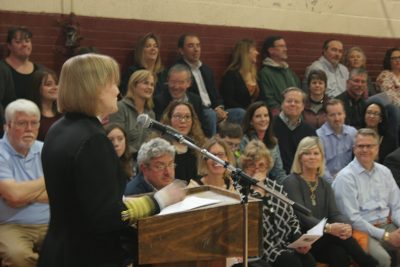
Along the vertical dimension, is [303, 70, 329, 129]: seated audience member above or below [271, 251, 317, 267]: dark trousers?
above

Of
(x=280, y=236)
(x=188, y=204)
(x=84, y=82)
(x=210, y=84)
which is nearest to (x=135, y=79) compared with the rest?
(x=210, y=84)

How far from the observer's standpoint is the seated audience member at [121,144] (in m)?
5.45

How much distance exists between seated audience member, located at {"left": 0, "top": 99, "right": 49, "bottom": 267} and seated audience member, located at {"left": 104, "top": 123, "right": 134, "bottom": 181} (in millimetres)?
746

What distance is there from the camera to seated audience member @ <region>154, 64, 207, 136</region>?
6.77 meters

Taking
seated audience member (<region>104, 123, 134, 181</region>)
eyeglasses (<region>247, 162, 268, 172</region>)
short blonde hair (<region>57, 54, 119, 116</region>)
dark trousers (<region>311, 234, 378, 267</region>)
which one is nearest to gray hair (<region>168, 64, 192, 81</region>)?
seated audience member (<region>104, 123, 134, 181</region>)

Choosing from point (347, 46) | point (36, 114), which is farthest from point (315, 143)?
point (347, 46)

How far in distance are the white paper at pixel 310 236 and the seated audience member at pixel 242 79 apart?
2.79 m

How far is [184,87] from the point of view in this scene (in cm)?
681

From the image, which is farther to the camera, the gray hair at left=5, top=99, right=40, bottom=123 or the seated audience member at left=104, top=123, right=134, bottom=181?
the seated audience member at left=104, top=123, right=134, bottom=181

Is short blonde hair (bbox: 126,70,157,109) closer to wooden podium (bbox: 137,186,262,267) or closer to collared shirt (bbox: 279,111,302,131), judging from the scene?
collared shirt (bbox: 279,111,302,131)

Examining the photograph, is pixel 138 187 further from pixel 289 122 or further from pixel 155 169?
pixel 289 122

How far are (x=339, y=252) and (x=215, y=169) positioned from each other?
1.18 m

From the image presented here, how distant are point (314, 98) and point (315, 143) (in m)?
2.30

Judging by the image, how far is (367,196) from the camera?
6066mm
